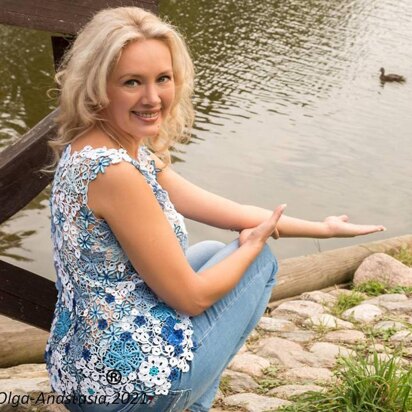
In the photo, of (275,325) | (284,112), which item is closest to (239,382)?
(275,325)

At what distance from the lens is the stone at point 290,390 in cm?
374

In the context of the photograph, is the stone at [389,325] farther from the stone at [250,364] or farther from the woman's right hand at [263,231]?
the woman's right hand at [263,231]

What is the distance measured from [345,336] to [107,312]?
7.54 feet

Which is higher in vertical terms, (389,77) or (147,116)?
(147,116)

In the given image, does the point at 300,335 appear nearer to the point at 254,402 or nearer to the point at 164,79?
the point at 254,402

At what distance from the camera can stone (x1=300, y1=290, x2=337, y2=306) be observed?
18.3 feet

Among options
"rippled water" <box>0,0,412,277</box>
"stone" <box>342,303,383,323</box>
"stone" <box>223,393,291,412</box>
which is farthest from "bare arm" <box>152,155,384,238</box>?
"rippled water" <box>0,0,412,277</box>

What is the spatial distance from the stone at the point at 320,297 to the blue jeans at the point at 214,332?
2.52 metres

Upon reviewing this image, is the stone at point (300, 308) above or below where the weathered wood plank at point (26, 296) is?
below

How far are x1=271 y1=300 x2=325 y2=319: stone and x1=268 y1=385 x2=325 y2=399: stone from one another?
133 centimetres

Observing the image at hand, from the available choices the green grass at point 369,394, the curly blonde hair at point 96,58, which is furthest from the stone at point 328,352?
the curly blonde hair at point 96,58

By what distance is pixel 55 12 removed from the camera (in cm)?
297

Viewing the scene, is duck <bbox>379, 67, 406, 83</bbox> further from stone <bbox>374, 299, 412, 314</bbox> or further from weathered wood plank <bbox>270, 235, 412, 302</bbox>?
stone <bbox>374, 299, 412, 314</bbox>

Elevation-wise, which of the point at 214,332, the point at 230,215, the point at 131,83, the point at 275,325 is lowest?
the point at 275,325
